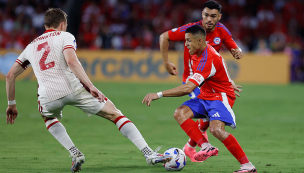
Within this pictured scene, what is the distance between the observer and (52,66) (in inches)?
188

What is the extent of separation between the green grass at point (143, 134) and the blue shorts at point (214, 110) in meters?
0.63

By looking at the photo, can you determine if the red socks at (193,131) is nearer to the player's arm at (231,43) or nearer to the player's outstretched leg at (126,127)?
the player's outstretched leg at (126,127)

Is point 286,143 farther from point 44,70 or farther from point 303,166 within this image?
point 44,70

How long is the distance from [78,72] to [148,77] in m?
13.8

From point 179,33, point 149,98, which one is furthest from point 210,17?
point 149,98

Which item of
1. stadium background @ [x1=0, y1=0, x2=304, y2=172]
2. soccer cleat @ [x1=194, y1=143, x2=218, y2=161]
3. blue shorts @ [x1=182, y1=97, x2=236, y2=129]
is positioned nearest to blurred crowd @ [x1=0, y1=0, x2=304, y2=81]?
stadium background @ [x1=0, y1=0, x2=304, y2=172]

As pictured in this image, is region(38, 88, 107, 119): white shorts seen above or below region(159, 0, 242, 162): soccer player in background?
below

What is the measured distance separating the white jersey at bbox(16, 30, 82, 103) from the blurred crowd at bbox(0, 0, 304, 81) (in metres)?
14.6

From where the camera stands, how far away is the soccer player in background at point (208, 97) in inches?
185

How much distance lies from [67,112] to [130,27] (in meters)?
11.5

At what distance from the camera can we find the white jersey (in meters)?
4.74

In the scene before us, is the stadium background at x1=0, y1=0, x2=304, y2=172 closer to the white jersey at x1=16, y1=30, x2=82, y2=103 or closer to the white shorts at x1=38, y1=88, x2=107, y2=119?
the white shorts at x1=38, y1=88, x2=107, y2=119

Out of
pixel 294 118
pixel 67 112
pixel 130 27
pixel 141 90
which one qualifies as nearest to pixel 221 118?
pixel 294 118

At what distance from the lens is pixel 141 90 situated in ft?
50.6
